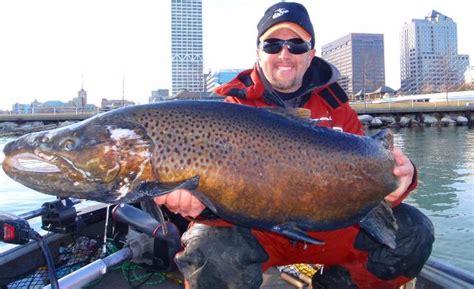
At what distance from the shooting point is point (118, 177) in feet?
8.45

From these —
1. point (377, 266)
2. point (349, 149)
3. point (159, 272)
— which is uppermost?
point (349, 149)

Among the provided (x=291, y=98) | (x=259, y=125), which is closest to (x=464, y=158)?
(x=291, y=98)

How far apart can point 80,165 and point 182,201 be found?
2.13ft

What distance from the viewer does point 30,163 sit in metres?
2.57

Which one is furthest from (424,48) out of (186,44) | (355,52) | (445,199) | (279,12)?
(279,12)

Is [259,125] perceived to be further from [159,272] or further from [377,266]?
[159,272]

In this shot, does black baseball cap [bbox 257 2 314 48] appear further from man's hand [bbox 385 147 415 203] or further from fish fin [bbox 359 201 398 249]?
fish fin [bbox 359 201 398 249]

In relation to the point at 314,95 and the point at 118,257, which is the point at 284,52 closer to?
the point at 314,95

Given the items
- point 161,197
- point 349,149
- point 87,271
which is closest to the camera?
point 161,197

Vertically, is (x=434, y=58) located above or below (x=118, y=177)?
above

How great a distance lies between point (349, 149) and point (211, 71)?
101 meters

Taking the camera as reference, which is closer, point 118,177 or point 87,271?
point 118,177

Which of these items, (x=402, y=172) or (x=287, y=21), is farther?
(x=287, y=21)

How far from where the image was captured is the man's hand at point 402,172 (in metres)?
3.12
